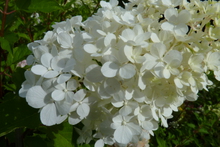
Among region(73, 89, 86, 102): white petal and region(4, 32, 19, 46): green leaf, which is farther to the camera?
region(4, 32, 19, 46): green leaf

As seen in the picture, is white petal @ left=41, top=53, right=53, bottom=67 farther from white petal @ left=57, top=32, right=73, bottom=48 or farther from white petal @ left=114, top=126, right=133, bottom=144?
white petal @ left=114, top=126, right=133, bottom=144

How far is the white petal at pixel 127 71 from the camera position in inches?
21.3

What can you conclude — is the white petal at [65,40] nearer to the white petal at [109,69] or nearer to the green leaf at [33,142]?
the white petal at [109,69]

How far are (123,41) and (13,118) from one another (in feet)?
1.59

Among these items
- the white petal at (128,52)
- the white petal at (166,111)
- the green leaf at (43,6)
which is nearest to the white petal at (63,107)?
the white petal at (128,52)

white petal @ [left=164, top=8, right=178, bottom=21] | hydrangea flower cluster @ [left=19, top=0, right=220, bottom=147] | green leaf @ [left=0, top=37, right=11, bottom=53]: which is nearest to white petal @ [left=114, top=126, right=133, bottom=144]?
hydrangea flower cluster @ [left=19, top=0, right=220, bottom=147]

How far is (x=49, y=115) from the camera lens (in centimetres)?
60

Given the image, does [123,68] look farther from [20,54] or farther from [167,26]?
[20,54]

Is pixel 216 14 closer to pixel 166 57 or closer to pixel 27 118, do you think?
pixel 166 57

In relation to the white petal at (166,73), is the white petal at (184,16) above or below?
above

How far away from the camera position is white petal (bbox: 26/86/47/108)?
58 centimetres

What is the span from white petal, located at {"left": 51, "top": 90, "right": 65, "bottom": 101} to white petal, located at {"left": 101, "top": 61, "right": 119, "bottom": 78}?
127mm

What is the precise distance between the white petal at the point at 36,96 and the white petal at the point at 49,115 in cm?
2

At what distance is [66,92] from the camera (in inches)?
23.1
